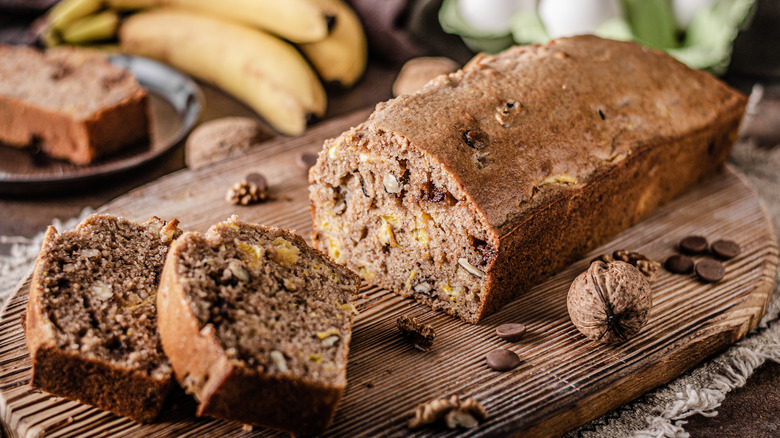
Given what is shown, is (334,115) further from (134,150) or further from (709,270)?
(709,270)

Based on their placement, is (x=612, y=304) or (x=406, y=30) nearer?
A: (x=612, y=304)

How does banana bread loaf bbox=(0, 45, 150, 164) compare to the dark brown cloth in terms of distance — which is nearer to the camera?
banana bread loaf bbox=(0, 45, 150, 164)

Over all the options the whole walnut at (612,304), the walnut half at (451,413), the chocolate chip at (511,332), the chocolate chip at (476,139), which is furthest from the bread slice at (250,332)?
the whole walnut at (612,304)

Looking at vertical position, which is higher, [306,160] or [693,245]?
[693,245]

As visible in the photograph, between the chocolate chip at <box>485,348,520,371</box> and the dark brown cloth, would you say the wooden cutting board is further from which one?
the dark brown cloth

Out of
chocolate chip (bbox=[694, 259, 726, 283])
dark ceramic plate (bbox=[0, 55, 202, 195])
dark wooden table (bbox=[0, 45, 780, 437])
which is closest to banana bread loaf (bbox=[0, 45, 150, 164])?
dark ceramic plate (bbox=[0, 55, 202, 195])

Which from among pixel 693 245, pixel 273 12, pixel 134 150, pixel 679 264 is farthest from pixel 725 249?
pixel 134 150

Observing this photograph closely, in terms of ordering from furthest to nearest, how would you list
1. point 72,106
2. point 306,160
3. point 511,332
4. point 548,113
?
point 72,106
point 306,160
point 548,113
point 511,332

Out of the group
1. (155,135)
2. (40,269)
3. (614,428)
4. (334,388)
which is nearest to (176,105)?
(155,135)

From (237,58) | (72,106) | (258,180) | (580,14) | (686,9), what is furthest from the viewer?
(237,58)
